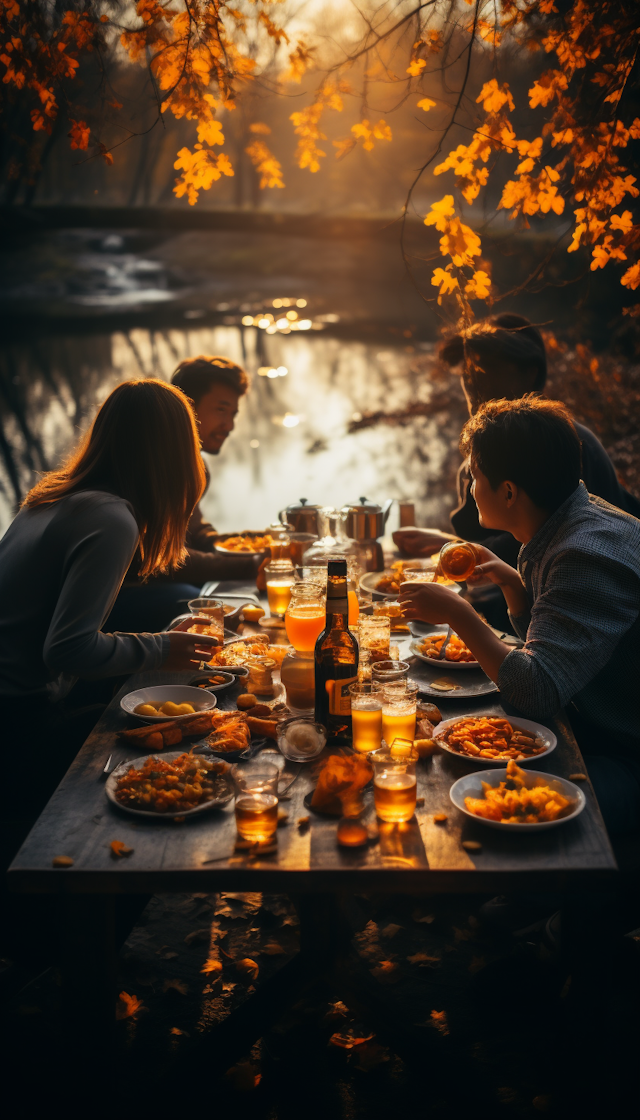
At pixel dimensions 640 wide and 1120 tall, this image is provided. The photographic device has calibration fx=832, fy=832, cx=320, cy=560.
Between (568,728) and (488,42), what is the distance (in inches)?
94.7

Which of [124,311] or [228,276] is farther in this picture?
[228,276]

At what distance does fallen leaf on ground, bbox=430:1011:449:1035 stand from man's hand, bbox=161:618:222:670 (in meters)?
1.39

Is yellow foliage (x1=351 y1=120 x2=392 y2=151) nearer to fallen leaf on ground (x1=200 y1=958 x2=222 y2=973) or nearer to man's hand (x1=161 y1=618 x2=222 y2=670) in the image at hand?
man's hand (x1=161 y1=618 x2=222 y2=670)

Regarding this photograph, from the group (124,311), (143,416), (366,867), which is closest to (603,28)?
(143,416)

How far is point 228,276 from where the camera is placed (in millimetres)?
32688

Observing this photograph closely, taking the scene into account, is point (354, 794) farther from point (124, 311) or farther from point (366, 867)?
point (124, 311)

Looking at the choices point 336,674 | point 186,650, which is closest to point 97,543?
point 186,650

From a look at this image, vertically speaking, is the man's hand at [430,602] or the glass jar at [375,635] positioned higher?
the man's hand at [430,602]

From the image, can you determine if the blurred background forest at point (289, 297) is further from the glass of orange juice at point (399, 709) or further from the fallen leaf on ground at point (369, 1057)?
the fallen leaf on ground at point (369, 1057)

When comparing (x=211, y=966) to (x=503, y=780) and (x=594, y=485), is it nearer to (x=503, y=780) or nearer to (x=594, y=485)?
(x=503, y=780)

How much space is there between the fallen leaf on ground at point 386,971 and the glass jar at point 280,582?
1.35 metres

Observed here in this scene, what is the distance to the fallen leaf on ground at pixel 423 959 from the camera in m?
2.99

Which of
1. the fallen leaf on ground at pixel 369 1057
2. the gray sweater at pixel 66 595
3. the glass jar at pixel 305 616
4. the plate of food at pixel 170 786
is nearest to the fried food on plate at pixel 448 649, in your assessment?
the glass jar at pixel 305 616

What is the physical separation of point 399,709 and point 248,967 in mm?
1514
